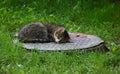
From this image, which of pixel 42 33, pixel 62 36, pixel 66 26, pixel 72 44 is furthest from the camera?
pixel 66 26

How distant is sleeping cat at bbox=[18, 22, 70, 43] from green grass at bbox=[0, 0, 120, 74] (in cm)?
32

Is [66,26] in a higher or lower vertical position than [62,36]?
lower

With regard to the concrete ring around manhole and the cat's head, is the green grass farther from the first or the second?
the cat's head

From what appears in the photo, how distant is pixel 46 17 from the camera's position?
446 inches

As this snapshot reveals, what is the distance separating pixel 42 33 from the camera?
28.7ft

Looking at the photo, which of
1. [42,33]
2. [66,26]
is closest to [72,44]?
[42,33]

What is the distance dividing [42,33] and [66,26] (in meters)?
1.83

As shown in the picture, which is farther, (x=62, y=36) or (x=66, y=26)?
(x=66, y=26)

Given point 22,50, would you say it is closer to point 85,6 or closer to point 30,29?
point 30,29

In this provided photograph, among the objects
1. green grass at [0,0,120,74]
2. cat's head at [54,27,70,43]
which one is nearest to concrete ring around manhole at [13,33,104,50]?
cat's head at [54,27,70,43]

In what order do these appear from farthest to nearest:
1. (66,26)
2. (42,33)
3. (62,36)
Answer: (66,26) → (42,33) → (62,36)

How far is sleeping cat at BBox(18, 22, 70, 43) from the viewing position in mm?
8610

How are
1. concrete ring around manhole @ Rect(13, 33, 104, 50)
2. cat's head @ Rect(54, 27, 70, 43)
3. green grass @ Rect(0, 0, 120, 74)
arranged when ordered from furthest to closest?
cat's head @ Rect(54, 27, 70, 43) < concrete ring around manhole @ Rect(13, 33, 104, 50) < green grass @ Rect(0, 0, 120, 74)

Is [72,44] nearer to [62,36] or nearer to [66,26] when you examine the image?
[62,36]
